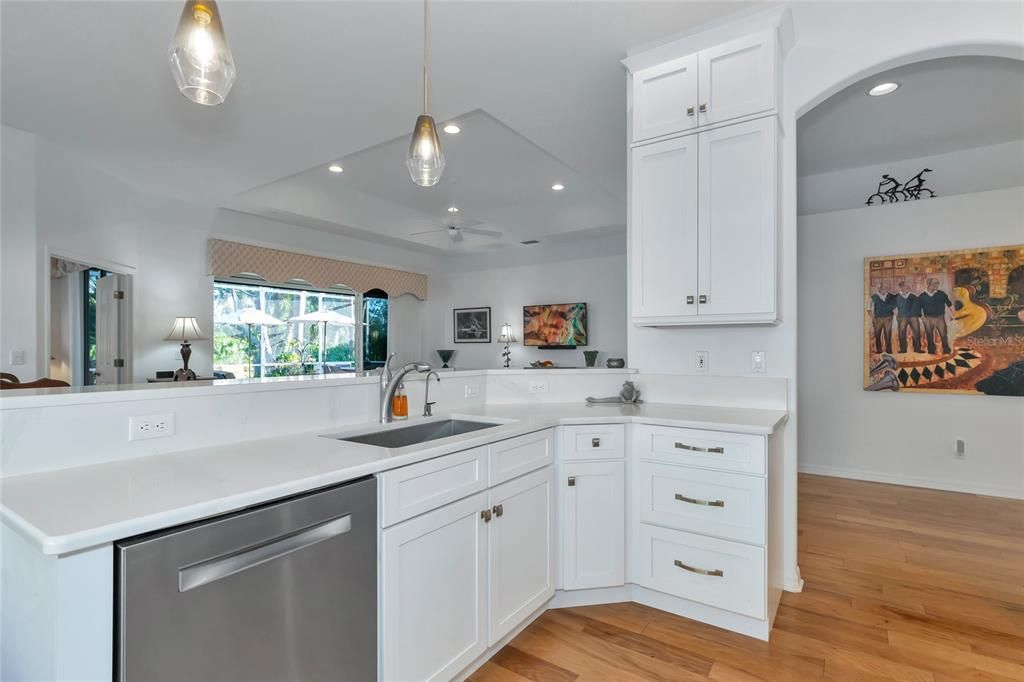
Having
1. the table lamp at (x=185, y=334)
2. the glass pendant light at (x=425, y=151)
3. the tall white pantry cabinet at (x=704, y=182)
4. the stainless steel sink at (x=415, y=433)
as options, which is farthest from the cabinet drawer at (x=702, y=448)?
the table lamp at (x=185, y=334)

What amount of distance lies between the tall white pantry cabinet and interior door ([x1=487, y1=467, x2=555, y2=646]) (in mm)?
1092

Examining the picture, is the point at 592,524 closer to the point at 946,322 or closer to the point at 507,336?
the point at 946,322

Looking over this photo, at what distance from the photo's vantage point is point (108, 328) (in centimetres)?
516

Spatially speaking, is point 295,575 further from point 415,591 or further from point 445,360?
point 445,360

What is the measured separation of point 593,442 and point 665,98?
1.77m

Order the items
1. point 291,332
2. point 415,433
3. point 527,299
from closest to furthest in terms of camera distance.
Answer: point 415,433 → point 291,332 → point 527,299

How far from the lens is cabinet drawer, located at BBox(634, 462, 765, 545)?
2020 millimetres

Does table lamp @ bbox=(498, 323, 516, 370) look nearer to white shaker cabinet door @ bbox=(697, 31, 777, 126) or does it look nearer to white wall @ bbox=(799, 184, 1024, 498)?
white wall @ bbox=(799, 184, 1024, 498)

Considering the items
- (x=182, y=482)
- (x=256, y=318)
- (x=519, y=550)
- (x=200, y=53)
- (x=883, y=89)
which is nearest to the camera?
(x=200, y=53)

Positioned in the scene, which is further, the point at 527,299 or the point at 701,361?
the point at 527,299

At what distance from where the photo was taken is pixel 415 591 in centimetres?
155

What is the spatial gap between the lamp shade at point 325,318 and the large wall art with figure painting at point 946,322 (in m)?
6.35

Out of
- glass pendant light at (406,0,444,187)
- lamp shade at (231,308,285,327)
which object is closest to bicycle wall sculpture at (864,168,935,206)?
glass pendant light at (406,0,444,187)

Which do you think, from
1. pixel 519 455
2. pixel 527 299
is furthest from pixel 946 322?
pixel 527 299
